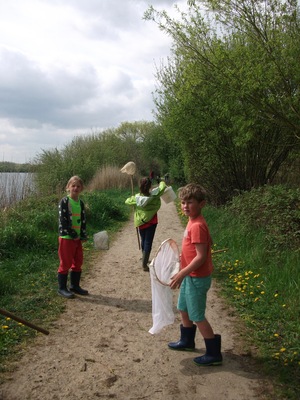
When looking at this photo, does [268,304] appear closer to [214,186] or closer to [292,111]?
[292,111]

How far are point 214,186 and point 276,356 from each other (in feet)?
32.8

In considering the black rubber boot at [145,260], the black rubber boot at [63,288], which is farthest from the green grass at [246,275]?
the black rubber boot at [145,260]

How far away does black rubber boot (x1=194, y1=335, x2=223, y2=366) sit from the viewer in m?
3.44

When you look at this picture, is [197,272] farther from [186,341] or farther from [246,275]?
[246,275]

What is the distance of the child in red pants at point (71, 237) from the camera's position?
210 inches

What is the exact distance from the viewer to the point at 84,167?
22750mm

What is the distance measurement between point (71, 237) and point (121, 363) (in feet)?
7.36

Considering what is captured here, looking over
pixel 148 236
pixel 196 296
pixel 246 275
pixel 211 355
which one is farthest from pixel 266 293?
pixel 148 236

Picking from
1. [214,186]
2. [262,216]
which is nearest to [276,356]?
[262,216]

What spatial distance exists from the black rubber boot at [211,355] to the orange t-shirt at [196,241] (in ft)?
2.08

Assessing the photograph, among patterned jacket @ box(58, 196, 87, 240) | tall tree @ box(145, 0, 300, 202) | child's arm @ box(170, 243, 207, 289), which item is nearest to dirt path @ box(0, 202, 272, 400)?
child's arm @ box(170, 243, 207, 289)

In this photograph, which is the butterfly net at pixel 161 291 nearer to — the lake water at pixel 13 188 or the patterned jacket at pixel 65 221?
the patterned jacket at pixel 65 221

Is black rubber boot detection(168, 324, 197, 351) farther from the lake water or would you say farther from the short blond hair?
the lake water

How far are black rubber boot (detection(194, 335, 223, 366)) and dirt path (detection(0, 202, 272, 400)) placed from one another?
0.19 feet
